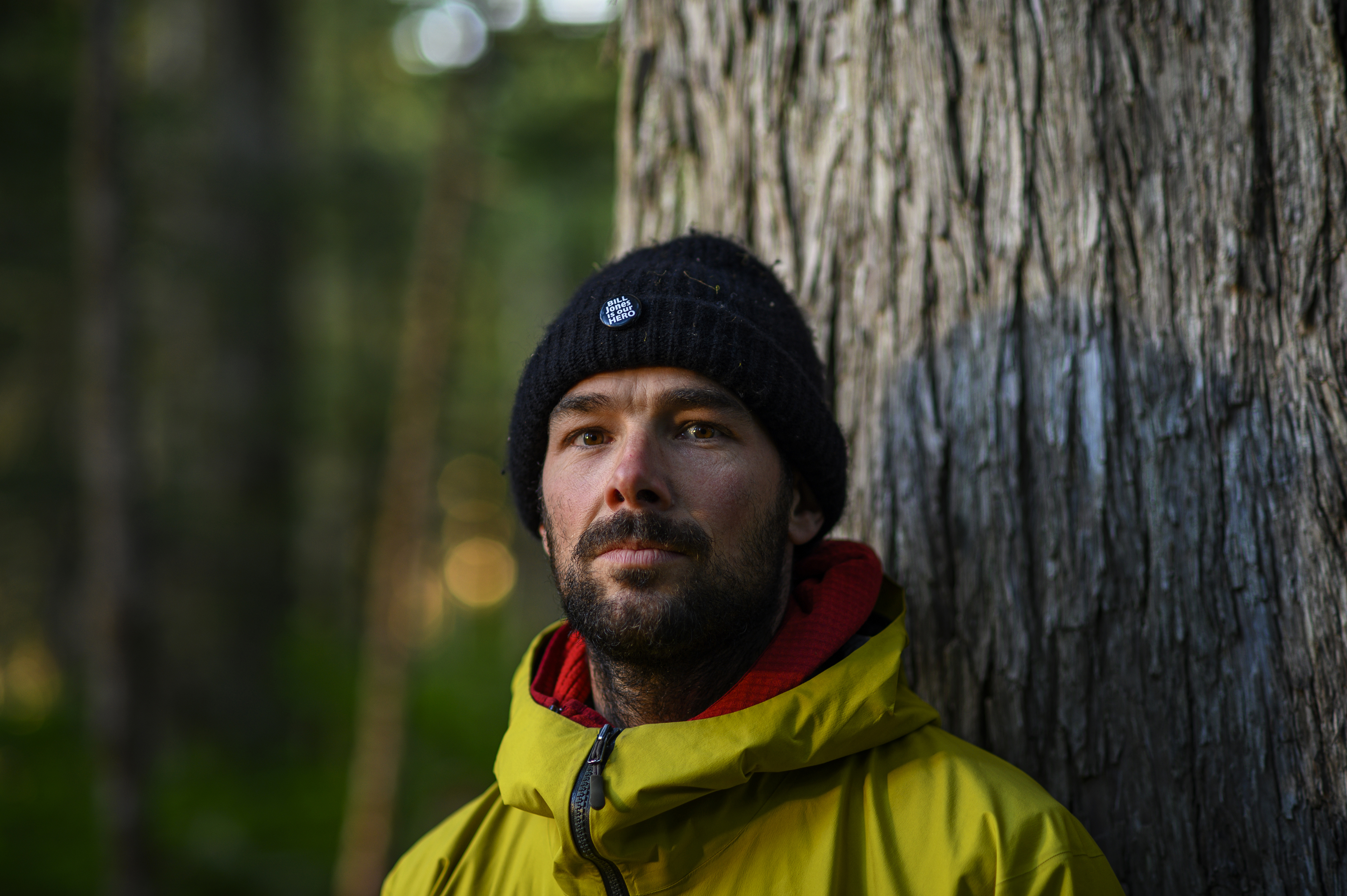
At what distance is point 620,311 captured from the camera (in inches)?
80.9

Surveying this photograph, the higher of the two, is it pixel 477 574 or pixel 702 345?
pixel 702 345

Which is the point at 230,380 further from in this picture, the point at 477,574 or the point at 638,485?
the point at 477,574

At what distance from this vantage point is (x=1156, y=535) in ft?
6.62

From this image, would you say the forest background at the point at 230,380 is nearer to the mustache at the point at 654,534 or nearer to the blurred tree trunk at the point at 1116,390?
the blurred tree trunk at the point at 1116,390

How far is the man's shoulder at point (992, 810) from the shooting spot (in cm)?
151

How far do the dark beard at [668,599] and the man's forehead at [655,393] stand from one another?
28 cm

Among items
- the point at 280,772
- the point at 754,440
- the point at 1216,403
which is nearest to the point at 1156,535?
the point at 1216,403

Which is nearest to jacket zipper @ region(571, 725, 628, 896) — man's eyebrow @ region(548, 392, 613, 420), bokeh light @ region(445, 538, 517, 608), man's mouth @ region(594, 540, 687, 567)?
man's mouth @ region(594, 540, 687, 567)

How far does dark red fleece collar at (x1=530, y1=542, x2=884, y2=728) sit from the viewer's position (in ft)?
5.84

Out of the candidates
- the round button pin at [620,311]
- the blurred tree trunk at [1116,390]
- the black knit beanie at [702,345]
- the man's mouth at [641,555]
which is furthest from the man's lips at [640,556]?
the blurred tree trunk at [1116,390]

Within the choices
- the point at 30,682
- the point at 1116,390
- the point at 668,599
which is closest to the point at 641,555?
the point at 668,599

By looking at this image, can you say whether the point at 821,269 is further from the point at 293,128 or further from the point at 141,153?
the point at 293,128

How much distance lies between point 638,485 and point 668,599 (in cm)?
26

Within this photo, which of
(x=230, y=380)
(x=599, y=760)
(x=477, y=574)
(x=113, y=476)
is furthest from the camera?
(x=477, y=574)
